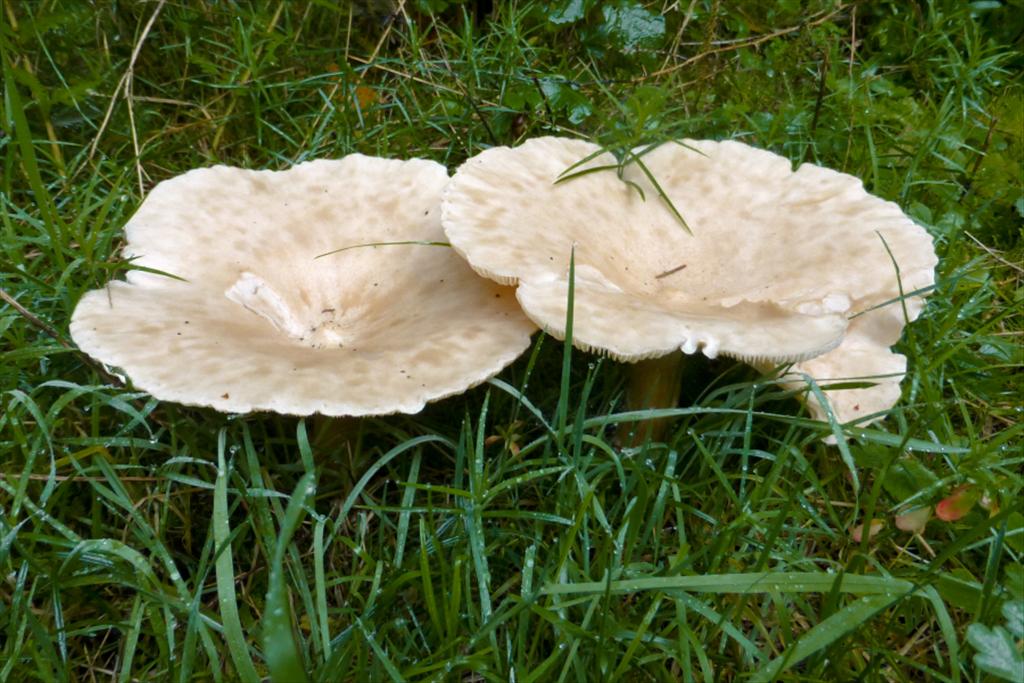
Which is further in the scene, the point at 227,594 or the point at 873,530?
the point at 873,530

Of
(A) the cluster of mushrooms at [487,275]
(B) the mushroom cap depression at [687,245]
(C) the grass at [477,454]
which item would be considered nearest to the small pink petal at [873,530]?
(C) the grass at [477,454]

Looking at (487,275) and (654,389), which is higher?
(487,275)

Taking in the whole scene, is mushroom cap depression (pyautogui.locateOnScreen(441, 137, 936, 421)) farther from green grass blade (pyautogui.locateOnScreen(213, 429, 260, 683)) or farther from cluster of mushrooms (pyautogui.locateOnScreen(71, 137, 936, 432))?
green grass blade (pyautogui.locateOnScreen(213, 429, 260, 683))

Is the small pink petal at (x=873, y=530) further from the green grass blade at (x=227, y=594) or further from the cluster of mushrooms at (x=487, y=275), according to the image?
the green grass blade at (x=227, y=594)

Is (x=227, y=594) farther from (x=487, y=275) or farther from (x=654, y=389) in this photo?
(x=654, y=389)

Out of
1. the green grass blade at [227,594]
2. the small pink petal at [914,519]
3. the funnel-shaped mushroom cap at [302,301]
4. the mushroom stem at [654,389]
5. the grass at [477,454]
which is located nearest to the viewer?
the green grass blade at [227,594]

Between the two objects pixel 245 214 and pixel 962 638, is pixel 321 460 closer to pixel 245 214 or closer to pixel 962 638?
pixel 245 214

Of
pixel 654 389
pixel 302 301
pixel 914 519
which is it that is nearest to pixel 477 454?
pixel 654 389

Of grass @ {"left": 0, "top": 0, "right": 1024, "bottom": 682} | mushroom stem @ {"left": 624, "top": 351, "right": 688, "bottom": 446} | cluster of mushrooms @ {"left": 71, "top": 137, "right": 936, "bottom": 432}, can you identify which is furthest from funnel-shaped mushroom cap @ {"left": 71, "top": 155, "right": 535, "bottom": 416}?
mushroom stem @ {"left": 624, "top": 351, "right": 688, "bottom": 446}
